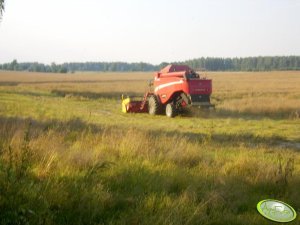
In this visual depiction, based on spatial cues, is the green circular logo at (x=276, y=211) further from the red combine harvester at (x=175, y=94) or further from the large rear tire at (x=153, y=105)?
the large rear tire at (x=153, y=105)

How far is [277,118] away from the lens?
1998cm

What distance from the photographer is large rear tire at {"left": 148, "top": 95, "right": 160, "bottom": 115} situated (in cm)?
2166

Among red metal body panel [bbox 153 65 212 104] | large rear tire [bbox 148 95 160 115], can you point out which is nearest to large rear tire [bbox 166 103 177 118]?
red metal body panel [bbox 153 65 212 104]

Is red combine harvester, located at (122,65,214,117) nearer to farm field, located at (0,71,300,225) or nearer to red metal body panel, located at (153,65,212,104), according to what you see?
red metal body panel, located at (153,65,212,104)

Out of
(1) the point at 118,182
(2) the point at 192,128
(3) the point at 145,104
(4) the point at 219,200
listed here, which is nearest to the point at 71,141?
(1) the point at 118,182

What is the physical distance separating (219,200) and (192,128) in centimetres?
1058

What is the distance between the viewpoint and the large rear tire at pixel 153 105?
21656 mm

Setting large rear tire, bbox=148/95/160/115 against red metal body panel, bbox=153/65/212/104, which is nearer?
red metal body panel, bbox=153/65/212/104

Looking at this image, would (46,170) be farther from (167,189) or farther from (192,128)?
(192,128)

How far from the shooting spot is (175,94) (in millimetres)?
20875

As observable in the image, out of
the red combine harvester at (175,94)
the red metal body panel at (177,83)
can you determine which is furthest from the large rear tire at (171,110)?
the red metal body panel at (177,83)

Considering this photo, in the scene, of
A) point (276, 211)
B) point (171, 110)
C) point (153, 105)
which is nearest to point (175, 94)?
point (171, 110)

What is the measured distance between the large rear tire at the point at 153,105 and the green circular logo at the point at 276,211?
16.5 m

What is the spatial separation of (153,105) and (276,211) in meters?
17.1
